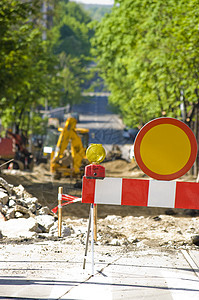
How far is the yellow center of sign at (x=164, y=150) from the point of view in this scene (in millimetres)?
6746

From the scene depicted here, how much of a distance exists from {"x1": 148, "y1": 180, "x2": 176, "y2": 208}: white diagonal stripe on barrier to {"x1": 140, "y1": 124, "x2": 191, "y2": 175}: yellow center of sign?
14 cm

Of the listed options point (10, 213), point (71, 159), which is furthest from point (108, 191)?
point (71, 159)

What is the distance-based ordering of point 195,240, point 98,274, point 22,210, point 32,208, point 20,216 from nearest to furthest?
point 98,274 < point 195,240 < point 20,216 < point 22,210 < point 32,208

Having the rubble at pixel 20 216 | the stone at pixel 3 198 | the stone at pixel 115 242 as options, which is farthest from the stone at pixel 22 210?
the stone at pixel 115 242

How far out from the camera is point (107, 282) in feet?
21.9

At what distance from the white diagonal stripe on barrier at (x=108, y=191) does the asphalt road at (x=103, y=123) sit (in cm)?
2831

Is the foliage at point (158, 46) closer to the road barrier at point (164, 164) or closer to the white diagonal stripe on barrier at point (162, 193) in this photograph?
the road barrier at point (164, 164)

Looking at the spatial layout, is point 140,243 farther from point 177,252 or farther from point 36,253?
point 36,253

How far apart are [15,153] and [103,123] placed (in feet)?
205

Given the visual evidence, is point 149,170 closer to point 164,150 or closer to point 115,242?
point 164,150

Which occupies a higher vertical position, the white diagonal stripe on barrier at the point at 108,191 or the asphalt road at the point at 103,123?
the white diagonal stripe on barrier at the point at 108,191

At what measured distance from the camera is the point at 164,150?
6750mm

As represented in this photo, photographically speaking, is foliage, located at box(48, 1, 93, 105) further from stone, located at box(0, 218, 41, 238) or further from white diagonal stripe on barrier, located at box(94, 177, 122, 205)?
white diagonal stripe on barrier, located at box(94, 177, 122, 205)

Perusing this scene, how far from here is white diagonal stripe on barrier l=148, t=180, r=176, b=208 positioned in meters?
A: 6.74
